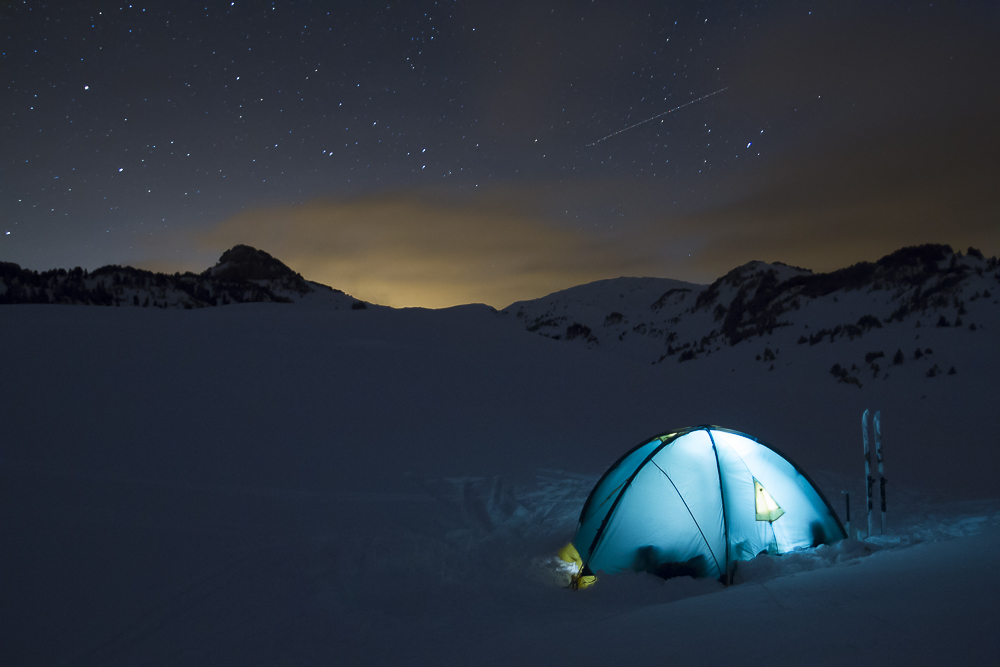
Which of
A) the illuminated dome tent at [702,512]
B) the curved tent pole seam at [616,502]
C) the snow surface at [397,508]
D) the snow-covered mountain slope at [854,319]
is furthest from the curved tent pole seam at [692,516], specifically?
the snow-covered mountain slope at [854,319]

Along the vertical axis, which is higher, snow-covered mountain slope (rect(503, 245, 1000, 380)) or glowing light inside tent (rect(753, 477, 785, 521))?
snow-covered mountain slope (rect(503, 245, 1000, 380))

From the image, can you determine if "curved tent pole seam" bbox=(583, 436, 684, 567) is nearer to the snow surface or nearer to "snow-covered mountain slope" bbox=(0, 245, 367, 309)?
the snow surface

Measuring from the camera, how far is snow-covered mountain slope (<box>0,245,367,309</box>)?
64.4 feet

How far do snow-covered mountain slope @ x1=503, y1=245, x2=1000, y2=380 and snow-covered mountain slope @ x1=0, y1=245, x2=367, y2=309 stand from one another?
2082cm

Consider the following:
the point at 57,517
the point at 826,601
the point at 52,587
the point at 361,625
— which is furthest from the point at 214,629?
the point at 826,601

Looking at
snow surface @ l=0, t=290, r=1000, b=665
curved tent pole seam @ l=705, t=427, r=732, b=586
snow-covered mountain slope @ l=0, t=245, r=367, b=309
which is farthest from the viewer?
snow-covered mountain slope @ l=0, t=245, r=367, b=309

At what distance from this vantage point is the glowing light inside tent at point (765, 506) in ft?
17.4

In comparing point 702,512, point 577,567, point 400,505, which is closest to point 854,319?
point 702,512

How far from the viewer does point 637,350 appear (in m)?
36.2

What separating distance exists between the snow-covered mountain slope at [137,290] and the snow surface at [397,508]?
279 inches

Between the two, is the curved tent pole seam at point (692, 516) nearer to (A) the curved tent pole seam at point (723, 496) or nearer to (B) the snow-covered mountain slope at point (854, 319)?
(A) the curved tent pole seam at point (723, 496)

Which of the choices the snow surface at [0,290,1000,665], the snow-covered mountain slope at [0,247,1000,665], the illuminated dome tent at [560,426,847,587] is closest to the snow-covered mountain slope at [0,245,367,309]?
the snow surface at [0,290,1000,665]

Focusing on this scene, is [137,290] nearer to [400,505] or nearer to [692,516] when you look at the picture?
[400,505]

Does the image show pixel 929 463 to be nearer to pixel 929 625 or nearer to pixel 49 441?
pixel 929 625
